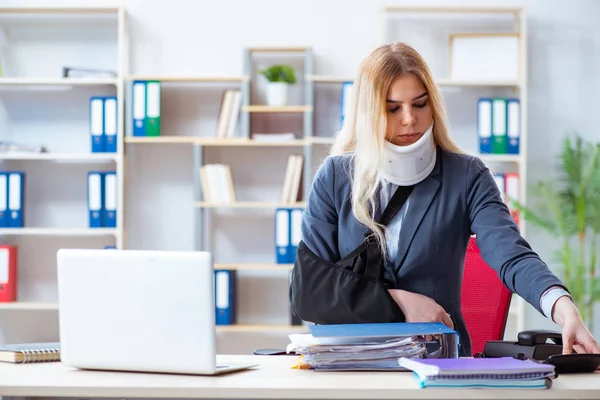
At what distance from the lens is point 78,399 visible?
135 centimetres

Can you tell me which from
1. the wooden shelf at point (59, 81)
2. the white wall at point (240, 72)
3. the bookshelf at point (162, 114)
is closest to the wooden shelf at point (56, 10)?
the bookshelf at point (162, 114)

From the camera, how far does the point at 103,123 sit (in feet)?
14.6

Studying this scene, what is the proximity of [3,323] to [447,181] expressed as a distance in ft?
11.5

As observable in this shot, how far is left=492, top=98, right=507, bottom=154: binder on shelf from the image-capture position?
437cm

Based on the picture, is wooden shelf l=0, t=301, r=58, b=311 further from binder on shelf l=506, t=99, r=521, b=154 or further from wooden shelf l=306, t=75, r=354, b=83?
binder on shelf l=506, t=99, r=521, b=154

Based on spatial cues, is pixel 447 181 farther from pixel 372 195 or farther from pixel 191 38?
pixel 191 38

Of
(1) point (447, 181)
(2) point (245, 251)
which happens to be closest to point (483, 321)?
(1) point (447, 181)

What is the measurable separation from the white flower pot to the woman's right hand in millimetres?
2862

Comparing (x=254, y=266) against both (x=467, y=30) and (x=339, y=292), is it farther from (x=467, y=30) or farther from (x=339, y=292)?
(x=339, y=292)

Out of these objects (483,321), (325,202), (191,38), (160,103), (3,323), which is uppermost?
(191,38)

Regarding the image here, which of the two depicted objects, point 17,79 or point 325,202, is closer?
point 325,202

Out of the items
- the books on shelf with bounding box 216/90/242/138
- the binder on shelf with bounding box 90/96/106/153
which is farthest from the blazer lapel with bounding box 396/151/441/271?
the binder on shelf with bounding box 90/96/106/153

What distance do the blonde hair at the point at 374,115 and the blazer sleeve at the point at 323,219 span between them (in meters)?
0.06

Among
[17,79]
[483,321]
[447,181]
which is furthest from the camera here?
[17,79]
